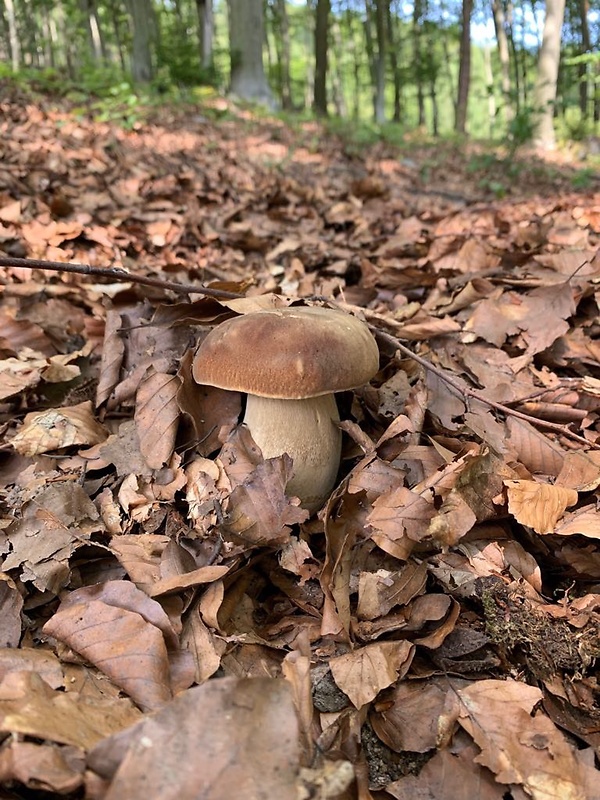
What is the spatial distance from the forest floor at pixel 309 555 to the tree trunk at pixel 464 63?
12597 mm

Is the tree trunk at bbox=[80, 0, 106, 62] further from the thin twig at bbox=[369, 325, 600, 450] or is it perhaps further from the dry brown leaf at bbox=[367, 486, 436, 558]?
the dry brown leaf at bbox=[367, 486, 436, 558]

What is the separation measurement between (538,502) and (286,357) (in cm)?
101

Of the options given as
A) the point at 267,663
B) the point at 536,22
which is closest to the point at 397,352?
the point at 267,663

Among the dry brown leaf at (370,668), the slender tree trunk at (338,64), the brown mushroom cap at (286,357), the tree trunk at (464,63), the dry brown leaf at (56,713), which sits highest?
the slender tree trunk at (338,64)

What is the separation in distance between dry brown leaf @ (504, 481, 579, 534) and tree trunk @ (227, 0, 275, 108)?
13545 millimetres

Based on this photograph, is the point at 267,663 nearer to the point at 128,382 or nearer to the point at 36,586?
the point at 36,586

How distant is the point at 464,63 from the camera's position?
14055 millimetres

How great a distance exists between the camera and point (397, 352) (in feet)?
8.64

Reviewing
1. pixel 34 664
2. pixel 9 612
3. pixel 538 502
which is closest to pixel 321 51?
pixel 538 502

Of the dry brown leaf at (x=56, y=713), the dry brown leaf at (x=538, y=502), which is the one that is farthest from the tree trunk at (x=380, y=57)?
the dry brown leaf at (x=56, y=713)

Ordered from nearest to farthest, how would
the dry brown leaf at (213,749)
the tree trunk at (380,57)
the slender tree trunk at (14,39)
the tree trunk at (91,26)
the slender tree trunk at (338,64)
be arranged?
the dry brown leaf at (213,749) < the slender tree trunk at (14,39) < the tree trunk at (91,26) < the tree trunk at (380,57) < the slender tree trunk at (338,64)

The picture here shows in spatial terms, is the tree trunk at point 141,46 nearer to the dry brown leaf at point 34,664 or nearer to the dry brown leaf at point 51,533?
the dry brown leaf at point 51,533

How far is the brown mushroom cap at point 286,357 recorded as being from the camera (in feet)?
6.10

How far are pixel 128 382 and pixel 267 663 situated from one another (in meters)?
1.38
